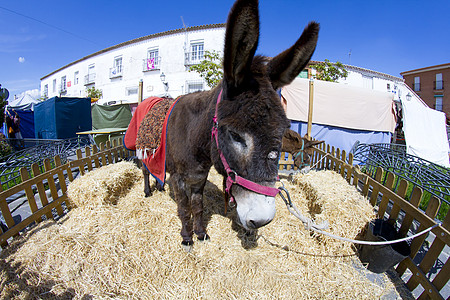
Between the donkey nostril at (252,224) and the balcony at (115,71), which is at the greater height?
the balcony at (115,71)

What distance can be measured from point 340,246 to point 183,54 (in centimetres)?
2130

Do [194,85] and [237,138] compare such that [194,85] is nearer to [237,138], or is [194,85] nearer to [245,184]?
[237,138]

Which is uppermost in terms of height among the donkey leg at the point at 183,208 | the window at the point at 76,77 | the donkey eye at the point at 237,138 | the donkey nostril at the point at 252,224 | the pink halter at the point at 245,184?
the window at the point at 76,77

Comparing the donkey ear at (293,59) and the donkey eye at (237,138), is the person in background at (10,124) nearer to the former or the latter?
the donkey eye at (237,138)

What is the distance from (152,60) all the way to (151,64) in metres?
0.45

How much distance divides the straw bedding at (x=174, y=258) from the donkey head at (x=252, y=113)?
124 cm

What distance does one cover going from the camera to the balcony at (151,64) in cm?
2119

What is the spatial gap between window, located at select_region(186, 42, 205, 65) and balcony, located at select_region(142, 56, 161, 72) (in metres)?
3.82

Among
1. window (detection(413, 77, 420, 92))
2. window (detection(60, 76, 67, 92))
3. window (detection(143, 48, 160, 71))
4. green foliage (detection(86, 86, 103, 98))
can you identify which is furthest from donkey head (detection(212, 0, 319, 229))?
window (detection(413, 77, 420, 92))

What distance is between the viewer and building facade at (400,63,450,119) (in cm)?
3338

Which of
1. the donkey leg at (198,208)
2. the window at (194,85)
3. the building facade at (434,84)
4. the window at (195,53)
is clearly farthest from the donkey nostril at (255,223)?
the building facade at (434,84)

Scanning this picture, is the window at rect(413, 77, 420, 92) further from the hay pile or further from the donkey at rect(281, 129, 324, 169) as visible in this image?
the hay pile

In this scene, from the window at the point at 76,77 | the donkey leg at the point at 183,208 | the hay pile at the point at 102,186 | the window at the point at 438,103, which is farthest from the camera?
the window at the point at 438,103

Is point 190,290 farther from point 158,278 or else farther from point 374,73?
point 374,73
